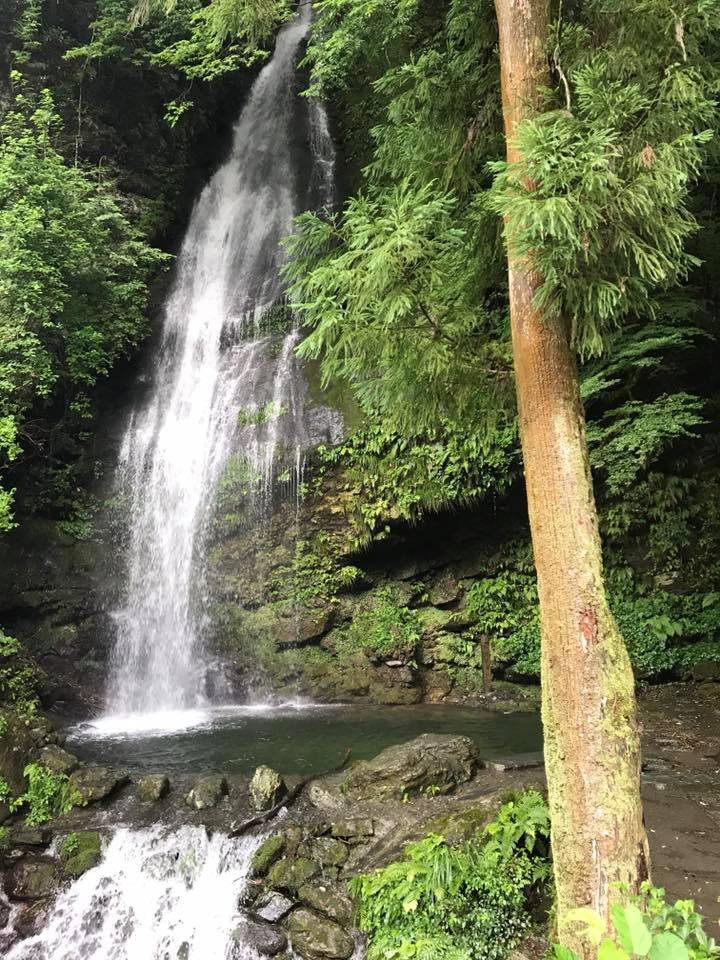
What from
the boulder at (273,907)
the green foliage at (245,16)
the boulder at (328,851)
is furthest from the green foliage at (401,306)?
the boulder at (273,907)

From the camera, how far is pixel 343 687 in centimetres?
1016

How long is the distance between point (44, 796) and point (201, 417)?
760 cm

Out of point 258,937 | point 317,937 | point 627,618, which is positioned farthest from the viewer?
point 627,618

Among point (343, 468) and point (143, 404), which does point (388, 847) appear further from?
point (143, 404)

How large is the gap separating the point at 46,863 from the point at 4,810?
37.8 inches

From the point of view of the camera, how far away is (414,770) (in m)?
5.75

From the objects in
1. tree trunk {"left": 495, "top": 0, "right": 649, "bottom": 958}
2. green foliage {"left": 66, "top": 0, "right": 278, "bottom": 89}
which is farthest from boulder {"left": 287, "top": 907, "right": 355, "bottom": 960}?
green foliage {"left": 66, "top": 0, "right": 278, "bottom": 89}

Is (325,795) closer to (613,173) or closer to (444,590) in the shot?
(444,590)

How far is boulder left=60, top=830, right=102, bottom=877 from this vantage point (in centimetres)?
527

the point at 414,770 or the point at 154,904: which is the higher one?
the point at 414,770

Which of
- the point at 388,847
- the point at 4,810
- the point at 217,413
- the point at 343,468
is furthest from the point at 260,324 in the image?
the point at 388,847

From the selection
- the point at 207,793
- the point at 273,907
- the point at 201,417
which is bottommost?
the point at 273,907

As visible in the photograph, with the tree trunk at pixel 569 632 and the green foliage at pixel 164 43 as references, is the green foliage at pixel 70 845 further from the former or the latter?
the green foliage at pixel 164 43

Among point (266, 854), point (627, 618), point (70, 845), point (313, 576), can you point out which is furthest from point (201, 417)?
point (266, 854)
